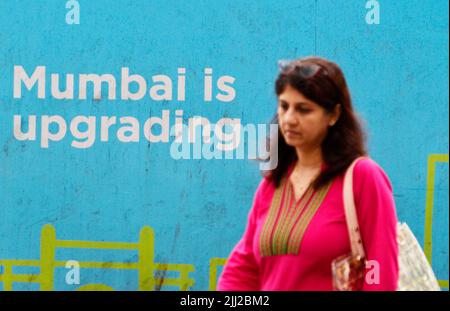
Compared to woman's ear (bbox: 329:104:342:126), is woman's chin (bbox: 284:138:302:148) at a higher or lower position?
lower

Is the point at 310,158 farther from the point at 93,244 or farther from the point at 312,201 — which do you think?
the point at 93,244

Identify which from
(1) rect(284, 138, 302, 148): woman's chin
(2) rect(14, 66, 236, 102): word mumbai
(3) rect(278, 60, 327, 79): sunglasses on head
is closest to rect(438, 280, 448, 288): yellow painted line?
(2) rect(14, 66, 236, 102): word mumbai

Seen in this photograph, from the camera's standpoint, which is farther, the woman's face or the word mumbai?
the word mumbai

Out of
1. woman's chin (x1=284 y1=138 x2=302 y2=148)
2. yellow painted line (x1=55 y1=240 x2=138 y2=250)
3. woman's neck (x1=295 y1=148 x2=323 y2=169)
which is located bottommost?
yellow painted line (x1=55 y1=240 x2=138 y2=250)

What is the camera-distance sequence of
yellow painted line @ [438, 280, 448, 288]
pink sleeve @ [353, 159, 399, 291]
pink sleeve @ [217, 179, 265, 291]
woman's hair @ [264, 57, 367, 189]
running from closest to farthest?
pink sleeve @ [353, 159, 399, 291]
woman's hair @ [264, 57, 367, 189]
pink sleeve @ [217, 179, 265, 291]
yellow painted line @ [438, 280, 448, 288]

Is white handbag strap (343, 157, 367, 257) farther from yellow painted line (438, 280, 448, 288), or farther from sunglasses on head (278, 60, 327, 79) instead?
yellow painted line (438, 280, 448, 288)

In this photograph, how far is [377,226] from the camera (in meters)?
2.73

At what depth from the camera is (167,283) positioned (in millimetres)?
4590

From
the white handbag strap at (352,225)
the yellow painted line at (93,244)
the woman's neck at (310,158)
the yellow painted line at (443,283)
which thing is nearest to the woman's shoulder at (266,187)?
the woman's neck at (310,158)

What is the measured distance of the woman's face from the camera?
2934mm

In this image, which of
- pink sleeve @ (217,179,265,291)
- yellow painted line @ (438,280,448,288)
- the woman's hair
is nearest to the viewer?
the woman's hair

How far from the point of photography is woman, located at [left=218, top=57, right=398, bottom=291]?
2750 mm

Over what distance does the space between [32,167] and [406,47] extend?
2086 millimetres

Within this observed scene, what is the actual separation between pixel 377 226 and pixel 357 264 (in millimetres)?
139
